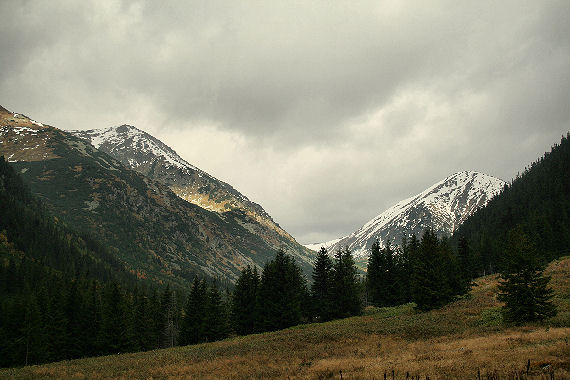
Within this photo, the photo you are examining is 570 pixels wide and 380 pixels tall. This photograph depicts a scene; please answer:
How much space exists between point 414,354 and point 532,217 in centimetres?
11258

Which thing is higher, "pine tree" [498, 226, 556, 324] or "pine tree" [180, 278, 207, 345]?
"pine tree" [498, 226, 556, 324]

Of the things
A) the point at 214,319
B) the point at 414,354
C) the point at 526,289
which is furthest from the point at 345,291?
the point at 414,354

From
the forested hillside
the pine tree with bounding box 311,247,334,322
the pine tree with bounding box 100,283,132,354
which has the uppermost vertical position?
the forested hillside

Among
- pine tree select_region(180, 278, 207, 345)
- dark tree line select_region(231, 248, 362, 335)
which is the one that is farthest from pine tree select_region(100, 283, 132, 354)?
dark tree line select_region(231, 248, 362, 335)

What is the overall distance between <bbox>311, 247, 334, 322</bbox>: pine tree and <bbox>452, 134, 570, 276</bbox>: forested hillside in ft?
98.7

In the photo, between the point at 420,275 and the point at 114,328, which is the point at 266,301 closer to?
the point at 420,275

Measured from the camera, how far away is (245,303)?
193 ft

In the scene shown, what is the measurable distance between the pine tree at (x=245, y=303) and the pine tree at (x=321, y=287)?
423 inches

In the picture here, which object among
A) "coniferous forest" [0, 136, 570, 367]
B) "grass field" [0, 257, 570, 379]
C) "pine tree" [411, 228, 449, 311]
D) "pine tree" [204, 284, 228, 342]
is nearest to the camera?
"grass field" [0, 257, 570, 379]

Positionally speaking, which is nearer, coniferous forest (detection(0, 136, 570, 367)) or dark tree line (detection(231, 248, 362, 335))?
coniferous forest (detection(0, 136, 570, 367))

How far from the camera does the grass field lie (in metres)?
15.4

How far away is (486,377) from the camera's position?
1337 cm

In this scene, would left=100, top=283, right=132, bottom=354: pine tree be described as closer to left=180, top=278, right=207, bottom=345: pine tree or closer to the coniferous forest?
the coniferous forest

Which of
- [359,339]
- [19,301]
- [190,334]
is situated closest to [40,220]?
[19,301]
